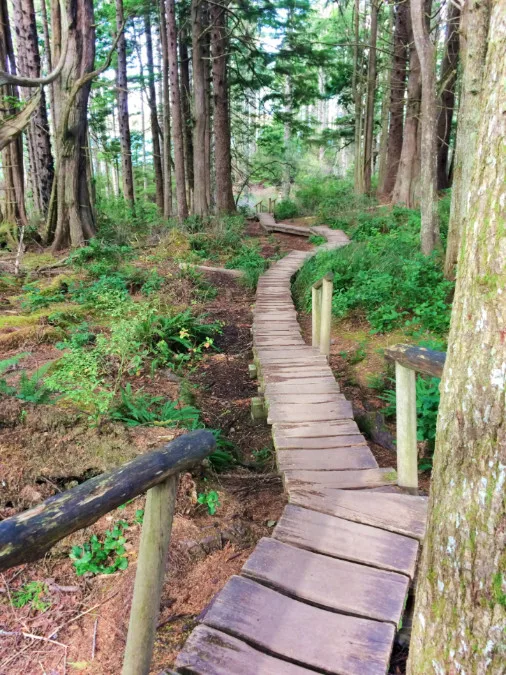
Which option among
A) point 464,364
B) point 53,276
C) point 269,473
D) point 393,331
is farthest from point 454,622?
point 53,276

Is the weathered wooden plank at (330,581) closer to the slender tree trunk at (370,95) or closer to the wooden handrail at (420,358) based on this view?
the wooden handrail at (420,358)

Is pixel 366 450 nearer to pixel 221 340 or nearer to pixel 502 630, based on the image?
pixel 502 630

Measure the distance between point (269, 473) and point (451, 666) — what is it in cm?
285

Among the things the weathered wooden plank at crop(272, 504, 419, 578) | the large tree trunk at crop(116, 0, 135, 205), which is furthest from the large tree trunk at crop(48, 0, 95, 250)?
the weathered wooden plank at crop(272, 504, 419, 578)

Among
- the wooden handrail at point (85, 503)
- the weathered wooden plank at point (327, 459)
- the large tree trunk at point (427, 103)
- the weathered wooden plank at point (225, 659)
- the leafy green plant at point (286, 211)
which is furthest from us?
the leafy green plant at point (286, 211)

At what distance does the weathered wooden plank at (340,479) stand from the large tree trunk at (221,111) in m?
15.9

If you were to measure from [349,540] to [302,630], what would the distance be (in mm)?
743

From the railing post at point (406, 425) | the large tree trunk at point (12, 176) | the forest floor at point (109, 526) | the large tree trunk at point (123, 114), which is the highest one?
the large tree trunk at point (123, 114)

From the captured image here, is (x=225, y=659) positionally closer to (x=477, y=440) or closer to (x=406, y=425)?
(x=477, y=440)

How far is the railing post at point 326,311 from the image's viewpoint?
19.4 ft

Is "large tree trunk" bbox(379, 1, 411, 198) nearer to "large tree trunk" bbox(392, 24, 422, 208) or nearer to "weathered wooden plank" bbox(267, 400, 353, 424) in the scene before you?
"large tree trunk" bbox(392, 24, 422, 208)

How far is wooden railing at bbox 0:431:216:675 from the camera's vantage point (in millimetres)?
1296

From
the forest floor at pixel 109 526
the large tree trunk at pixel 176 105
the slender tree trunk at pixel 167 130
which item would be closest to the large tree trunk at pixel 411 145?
the large tree trunk at pixel 176 105

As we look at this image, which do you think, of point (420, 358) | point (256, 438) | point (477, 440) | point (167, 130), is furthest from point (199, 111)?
point (477, 440)
